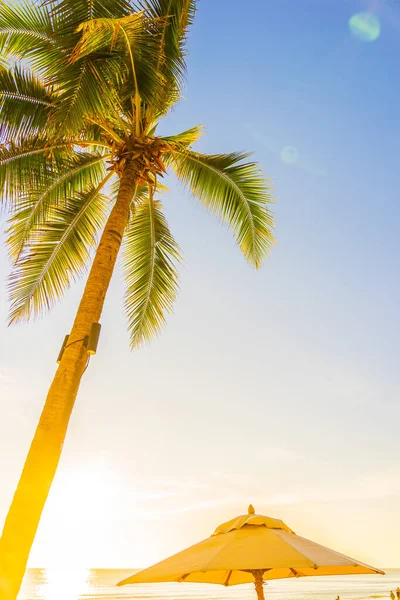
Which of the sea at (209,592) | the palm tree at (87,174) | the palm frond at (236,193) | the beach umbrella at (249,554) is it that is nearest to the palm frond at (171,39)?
the palm tree at (87,174)

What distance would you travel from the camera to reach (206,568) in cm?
411

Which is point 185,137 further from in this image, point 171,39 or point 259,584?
point 259,584

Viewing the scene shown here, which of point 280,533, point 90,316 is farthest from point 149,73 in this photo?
point 280,533

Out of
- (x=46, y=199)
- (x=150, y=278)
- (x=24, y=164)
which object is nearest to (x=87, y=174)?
(x=46, y=199)

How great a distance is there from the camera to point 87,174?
872 centimetres

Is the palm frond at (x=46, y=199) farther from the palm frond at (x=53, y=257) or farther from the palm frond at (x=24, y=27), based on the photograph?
the palm frond at (x=24, y=27)

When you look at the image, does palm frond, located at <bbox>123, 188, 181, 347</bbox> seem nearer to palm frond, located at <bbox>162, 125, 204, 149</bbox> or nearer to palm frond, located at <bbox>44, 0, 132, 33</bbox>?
palm frond, located at <bbox>162, 125, 204, 149</bbox>

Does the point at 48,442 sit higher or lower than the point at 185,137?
lower

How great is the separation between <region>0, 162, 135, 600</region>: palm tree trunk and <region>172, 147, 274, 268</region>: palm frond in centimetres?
313

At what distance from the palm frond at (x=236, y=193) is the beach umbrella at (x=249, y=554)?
5.08 m

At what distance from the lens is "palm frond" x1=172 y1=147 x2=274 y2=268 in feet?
28.2

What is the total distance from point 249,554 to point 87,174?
23.3ft

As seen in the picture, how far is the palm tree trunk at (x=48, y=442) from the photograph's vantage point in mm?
4242

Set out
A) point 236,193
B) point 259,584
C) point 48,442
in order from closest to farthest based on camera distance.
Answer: point 48,442
point 259,584
point 236,193
